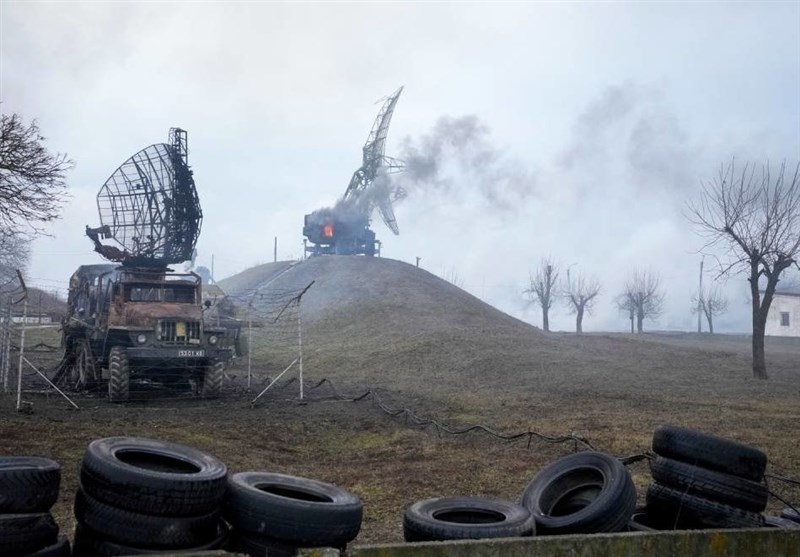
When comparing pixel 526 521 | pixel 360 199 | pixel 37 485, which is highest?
pixel 360 199

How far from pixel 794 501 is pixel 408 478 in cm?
473

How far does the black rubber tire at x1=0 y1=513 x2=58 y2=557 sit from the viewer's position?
4.32 m

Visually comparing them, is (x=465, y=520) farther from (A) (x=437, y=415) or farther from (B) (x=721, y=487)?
(A) (x=437, y=415)

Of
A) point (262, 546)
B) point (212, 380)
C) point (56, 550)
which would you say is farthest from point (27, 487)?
point (212, 380)

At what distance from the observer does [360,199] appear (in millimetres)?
59281

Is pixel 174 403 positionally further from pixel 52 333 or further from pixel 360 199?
pixel 360 199

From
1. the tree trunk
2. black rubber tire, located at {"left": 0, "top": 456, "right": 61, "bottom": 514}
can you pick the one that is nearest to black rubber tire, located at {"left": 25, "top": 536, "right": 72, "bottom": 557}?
black rubber tire, located at {"left": 0, "top": 456, "right": 61, "bottom": 514}

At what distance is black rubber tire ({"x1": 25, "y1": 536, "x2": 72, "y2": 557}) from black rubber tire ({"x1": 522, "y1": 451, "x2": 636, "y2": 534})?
3.30m

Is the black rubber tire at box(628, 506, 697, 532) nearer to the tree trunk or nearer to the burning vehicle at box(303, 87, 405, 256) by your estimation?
the tree trunk

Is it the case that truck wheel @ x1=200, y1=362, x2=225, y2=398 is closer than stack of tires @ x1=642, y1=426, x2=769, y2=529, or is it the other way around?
stack of tires @ x1=642, y1=426, x2=769, y2=529

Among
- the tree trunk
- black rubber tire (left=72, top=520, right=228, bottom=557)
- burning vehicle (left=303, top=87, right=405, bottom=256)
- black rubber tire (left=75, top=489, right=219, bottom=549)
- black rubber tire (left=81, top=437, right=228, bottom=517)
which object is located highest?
burning vehicle (left=303, top=87, right=405, bottom=256)

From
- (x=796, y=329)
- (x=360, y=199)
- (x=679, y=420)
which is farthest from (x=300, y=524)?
(x=796, y=329)

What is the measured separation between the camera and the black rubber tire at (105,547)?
15.0 ft

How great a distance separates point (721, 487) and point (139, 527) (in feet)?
14.2
